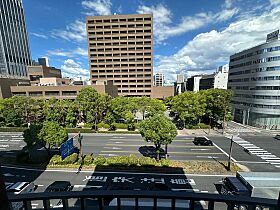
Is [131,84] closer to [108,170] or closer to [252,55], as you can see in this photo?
[252,55]

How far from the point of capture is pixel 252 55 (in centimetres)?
4153

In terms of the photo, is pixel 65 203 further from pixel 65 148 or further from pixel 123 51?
pixel 123 51

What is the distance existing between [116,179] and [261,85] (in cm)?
3983

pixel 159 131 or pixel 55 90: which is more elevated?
pixel 55 90

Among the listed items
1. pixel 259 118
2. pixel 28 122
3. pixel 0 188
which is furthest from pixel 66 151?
pixel 259 118

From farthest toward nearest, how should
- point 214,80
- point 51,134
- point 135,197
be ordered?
point 214,80
point 51,134
point 135,197

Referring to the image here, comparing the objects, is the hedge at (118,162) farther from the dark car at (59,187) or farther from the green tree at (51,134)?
the dark car at (59,187)

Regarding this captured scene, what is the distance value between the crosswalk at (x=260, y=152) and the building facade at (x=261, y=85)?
14506 millimetres

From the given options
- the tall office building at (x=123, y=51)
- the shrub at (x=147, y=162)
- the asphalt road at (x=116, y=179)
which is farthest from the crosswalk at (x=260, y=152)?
the tall office building at (x=123, y=51)

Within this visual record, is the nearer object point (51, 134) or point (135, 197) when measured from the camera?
point (135, 197)

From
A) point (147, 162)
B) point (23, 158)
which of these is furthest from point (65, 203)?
point (23, 158)

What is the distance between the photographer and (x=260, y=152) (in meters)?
24.4

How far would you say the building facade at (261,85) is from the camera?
3639 cm

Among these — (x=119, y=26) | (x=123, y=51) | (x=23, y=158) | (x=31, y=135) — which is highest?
(x=119, y=26)
